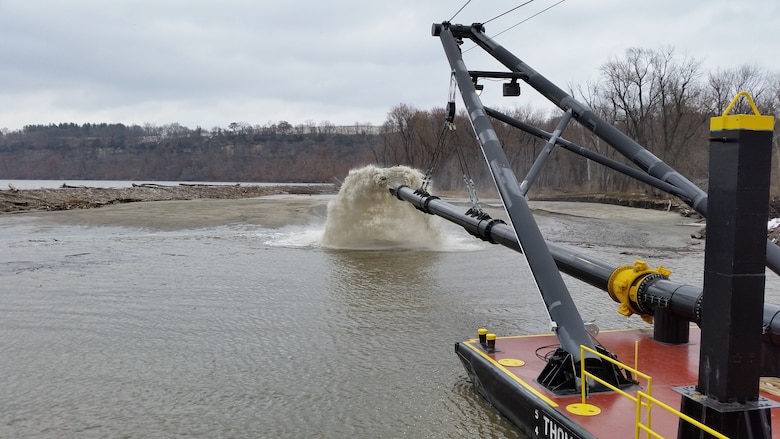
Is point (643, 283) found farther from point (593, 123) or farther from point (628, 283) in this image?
point (593, 123)

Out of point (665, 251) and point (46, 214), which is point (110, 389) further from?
point (46, 214)

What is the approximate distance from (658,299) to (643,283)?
0.33 metres

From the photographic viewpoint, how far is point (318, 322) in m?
12.1

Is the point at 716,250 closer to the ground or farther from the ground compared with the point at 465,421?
farther from the ground

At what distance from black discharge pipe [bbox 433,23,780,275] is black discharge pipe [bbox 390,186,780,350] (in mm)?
1167

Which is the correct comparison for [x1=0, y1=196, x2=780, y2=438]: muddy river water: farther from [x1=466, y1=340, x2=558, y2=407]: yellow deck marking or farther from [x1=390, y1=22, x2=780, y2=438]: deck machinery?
[x1=390, y1=22, x2=780, y2=438]: deck machinery

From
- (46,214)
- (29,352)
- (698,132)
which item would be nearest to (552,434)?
(29,352)

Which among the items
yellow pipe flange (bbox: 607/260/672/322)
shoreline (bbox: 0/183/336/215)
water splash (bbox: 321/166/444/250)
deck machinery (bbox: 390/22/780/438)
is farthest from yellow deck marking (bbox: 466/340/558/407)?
shoreline (bbox: 0/183/336/215)

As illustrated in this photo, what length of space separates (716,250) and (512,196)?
3.64m

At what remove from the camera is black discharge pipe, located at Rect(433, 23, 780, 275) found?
8.45 meters

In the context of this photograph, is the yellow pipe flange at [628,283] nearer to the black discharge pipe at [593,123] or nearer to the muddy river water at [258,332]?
the black discharge pipe at [593,123]

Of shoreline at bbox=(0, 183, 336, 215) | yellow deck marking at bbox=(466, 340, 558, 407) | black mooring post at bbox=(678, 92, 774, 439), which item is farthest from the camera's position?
shoreline at bbox=(0, 183, 336, 215)

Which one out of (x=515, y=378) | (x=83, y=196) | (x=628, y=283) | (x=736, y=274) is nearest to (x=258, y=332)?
(x=515, y=378)

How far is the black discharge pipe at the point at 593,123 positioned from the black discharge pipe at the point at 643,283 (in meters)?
1.17
